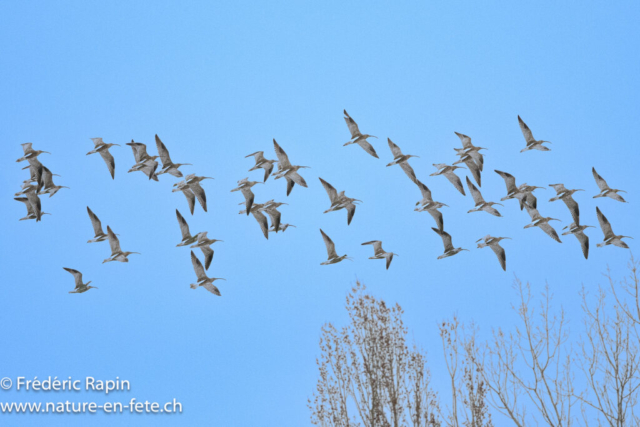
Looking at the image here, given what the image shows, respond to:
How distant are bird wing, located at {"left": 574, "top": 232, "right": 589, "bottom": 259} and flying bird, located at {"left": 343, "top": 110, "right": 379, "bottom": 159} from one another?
6.90 metres

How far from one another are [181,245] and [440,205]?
7.91 m

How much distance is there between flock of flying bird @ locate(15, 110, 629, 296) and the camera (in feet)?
80.8

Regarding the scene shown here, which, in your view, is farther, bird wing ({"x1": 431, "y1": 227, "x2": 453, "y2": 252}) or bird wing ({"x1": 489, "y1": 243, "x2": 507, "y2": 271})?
bird wing ({"x1": 489, "y1": 243, "x2": 507, "y2": 271})

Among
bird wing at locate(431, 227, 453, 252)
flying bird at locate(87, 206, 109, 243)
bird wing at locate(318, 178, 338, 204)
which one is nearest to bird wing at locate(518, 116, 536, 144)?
bird wing at locate(431, 227, 453, 252)

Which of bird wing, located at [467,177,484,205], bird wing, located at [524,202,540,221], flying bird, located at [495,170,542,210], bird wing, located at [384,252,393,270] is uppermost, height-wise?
bird wing, located at [467,177,484,205]

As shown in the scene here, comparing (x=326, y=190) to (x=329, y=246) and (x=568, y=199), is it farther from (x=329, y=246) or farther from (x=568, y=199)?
(x=568, y=199)

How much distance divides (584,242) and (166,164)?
43.1 feet

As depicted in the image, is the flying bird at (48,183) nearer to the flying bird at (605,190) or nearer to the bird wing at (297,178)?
the bird wing at (297,178)

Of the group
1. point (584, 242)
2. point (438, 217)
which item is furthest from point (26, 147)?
point (584, 242)

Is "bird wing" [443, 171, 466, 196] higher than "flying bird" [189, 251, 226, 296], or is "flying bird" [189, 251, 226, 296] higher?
"bird wing" [443, 171, 466, 196]

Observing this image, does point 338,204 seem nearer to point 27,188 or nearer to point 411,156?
point 411,156

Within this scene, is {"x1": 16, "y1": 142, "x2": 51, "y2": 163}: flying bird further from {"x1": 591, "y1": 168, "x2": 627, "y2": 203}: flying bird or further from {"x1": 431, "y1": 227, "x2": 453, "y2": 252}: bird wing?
{"x1": 591, "y1": 168, "x2": 627, "y2": 203}: flying bird

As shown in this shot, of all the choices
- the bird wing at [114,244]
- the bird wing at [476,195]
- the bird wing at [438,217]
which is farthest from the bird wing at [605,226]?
the bird wing at [114,244]

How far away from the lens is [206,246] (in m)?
25.6
